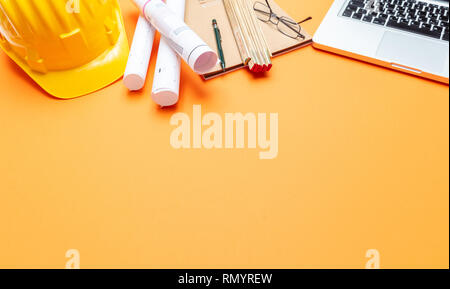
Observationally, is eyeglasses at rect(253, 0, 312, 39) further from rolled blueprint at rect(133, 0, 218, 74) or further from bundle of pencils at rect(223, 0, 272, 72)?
rolled blueprint at rect(133, 0, 218, 74)

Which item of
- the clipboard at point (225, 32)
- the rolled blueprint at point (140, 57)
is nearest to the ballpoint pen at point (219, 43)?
the clipboard at point (225, 32)

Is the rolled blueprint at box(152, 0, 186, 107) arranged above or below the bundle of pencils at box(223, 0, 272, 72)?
below

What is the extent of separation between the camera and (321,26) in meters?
0.66

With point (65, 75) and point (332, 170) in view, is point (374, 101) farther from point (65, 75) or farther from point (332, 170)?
point (65, 75)

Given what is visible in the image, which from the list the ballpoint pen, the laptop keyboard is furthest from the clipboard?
the laptop keyboard

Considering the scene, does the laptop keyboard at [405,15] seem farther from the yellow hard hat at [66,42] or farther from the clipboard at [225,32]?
the yellow hard hat at [66,42]

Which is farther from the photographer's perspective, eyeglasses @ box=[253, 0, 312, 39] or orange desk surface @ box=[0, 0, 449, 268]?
eyeglasses @ box=[253, 0, 312, 39]

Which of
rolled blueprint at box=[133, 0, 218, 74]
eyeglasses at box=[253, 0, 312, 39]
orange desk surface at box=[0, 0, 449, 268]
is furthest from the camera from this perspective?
eyeglasses at box=[253, 0, 312, 39]

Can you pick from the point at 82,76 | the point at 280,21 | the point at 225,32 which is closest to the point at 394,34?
the point at 280,21

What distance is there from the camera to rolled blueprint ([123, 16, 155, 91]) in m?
0.60

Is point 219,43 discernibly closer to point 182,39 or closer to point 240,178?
point 182,39

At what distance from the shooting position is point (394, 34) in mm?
628

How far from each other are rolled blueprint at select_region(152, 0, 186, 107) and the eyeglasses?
0.23 meters

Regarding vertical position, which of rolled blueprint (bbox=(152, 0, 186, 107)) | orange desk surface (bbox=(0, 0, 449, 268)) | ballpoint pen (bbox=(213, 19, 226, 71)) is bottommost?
orange desk surface (bbox=(0, 0, 449, 268))
